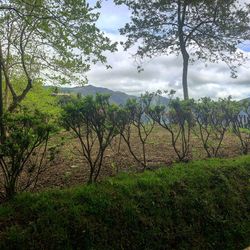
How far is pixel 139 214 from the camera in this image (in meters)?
4.34

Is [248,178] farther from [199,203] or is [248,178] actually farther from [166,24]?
[166,24]

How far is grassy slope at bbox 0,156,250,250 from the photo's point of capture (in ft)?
12.2

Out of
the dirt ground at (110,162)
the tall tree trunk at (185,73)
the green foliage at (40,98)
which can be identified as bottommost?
the dirt ground at (110,162)

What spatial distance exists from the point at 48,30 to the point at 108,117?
191 inches

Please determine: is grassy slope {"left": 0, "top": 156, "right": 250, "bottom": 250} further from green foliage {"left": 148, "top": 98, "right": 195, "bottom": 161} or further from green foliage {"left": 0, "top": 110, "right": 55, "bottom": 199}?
green foliage {"left": 148, "top": 98, "right": 195, "bottom": 161}

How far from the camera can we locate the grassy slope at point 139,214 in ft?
12.2

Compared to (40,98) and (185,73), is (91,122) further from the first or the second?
(185,73)

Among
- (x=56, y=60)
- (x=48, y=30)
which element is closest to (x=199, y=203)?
(x=48, y=30)

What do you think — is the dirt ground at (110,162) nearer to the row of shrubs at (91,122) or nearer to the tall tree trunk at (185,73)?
the row of shrubs at (91,122)

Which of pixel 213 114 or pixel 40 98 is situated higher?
pixel 40 98

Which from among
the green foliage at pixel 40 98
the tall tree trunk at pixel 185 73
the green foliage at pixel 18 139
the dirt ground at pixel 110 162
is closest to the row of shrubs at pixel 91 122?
the green foliage at pixel 18 139

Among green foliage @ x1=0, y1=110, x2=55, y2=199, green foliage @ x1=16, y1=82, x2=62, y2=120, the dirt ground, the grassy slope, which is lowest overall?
the grassy slope

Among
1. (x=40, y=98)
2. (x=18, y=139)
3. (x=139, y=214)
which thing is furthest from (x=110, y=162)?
(x=40, y=98)

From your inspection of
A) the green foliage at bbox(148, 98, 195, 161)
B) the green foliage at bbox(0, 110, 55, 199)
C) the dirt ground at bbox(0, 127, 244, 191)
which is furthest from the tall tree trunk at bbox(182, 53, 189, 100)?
the green foliage at bbox(0, 110, 55, 199)
